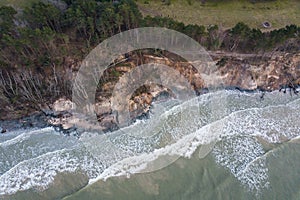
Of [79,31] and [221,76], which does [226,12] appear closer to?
[221,76]

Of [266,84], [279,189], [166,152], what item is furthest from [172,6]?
[279,189]

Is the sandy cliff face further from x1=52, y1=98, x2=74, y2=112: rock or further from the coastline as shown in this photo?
x1=52, y1=98, x2=74, y2=112: rock

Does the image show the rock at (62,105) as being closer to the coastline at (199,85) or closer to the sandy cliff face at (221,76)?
the coastline at (199,85)

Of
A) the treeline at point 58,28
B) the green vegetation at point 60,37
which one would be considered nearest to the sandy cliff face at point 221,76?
the green vegetation at point 60,37

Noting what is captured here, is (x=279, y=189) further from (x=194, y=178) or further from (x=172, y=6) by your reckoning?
(x=172, y=6)

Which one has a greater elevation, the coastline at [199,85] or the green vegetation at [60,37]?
the green vegetation at [60,37]

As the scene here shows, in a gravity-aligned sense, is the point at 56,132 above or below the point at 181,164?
above
